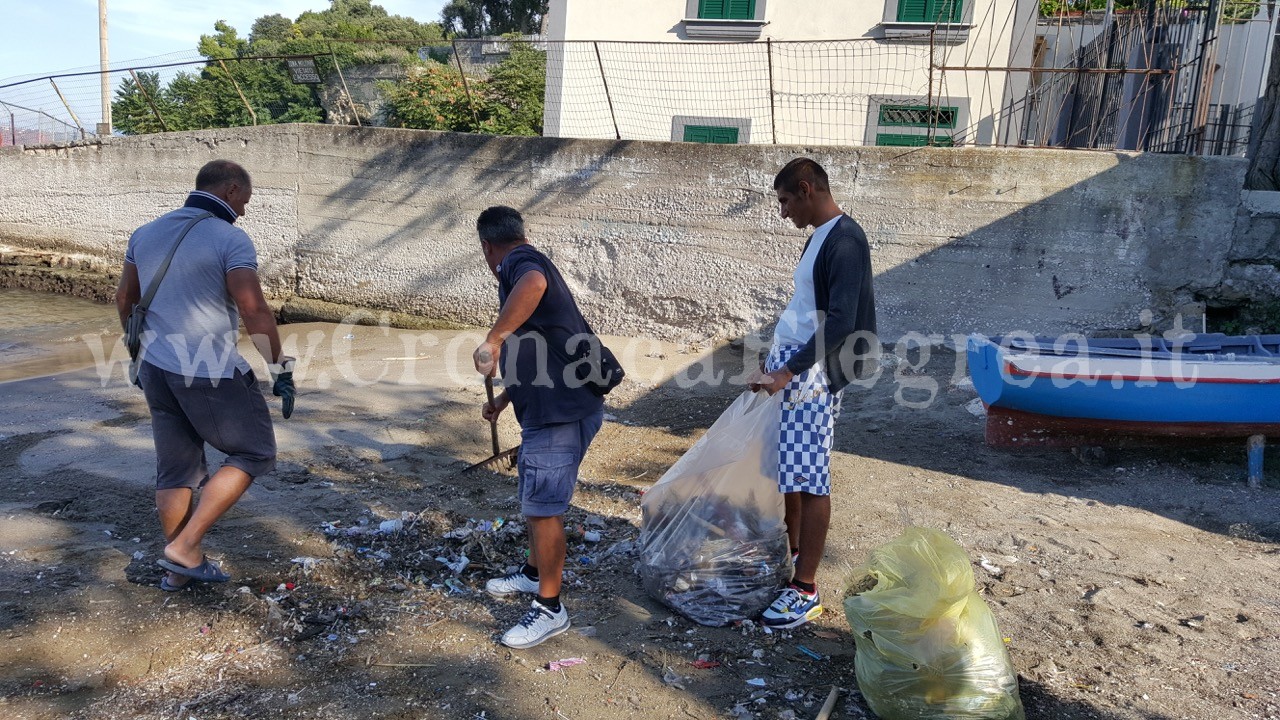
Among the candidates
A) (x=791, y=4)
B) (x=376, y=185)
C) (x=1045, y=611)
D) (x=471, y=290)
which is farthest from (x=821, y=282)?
(x=791, y=4)

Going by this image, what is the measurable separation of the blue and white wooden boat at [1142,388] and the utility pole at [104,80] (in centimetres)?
1213

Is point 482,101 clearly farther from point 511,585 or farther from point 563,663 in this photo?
point 563,663

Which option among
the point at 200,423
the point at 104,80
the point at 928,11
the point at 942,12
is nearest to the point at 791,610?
the point at 200,423

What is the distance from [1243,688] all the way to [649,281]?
6208 mm

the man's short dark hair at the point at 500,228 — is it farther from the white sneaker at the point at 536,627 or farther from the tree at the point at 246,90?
Answer: the tree at the point at 246,90

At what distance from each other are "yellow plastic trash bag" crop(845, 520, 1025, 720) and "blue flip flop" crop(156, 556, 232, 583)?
7.95 ft

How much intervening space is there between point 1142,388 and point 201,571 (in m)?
5.18

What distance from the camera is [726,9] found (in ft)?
37.1

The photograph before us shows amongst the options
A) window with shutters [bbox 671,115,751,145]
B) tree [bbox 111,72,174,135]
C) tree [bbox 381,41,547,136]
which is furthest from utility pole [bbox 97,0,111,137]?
window with shutters [bbox 671,115,751,145]

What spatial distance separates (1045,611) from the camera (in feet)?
11.0

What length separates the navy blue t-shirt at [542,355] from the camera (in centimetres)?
302

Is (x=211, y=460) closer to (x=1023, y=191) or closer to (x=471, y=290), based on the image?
(x=471, y=290)

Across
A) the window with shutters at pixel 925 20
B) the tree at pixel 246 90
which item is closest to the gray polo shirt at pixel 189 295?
the tree at pixel 246 90

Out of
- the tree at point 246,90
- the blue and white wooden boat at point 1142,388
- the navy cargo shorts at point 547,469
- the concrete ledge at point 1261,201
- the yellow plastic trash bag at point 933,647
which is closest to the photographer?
the yellow plastic trash bag at point 933,647
